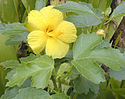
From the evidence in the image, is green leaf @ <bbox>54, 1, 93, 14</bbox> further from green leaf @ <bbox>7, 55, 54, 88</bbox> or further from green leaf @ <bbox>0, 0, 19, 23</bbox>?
green leaf @ <bbox>0, 0, 19, 23</bbox>

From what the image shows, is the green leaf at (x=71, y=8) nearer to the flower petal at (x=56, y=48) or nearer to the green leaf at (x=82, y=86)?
the flower petal at (x=56, y=48)

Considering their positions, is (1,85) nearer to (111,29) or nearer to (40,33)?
(40,33)

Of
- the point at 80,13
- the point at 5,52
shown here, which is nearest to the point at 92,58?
the point at 80,13

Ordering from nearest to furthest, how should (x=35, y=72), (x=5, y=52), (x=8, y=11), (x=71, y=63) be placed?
(x=35, y=72) → (x=71, y=63) → (x=5, y=52) → (x=8, y=11)

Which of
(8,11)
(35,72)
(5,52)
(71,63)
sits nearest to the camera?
(35,72)

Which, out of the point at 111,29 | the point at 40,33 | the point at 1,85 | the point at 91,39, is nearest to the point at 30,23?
the point at 40,33

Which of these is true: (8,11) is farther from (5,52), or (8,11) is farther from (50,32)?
(50,32)

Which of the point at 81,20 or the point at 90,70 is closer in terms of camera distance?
the point at 90,70
